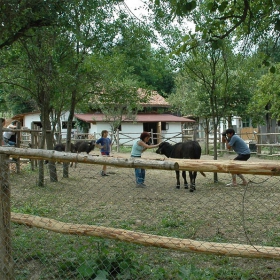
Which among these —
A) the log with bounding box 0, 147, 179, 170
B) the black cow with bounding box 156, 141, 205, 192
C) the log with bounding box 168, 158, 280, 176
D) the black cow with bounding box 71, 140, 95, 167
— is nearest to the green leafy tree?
the black cow with bounding box 156, 141, 205, 192

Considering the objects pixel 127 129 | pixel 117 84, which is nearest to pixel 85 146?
pixel 117 84

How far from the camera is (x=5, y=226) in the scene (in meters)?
3.32

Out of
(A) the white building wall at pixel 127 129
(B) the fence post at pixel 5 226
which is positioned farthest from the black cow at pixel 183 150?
(A) the white building wall at pixel 127 129

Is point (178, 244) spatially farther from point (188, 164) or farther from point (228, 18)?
point (228, 18)

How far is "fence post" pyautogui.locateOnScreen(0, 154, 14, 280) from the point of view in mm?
3275

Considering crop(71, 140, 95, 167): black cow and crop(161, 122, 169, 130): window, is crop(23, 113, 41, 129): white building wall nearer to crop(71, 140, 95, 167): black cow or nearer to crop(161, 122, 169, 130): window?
crop(161, 122, 169, 130): window

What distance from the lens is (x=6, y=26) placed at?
6512 mm

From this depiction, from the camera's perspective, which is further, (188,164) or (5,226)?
(5,226)

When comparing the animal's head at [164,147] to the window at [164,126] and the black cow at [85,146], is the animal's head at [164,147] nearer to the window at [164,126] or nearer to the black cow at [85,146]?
the black cow at [85,146]

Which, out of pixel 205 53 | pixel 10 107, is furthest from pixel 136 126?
pixel 205 53

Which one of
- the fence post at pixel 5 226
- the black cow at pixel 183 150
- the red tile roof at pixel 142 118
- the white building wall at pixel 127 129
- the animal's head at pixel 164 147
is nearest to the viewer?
the fence post at pixel 5 226

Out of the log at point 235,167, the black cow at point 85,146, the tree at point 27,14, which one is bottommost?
the black cow at point 85,146

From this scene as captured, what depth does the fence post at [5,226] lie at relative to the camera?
3.28 metres

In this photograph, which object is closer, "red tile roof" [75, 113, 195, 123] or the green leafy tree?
the green leafy tree
